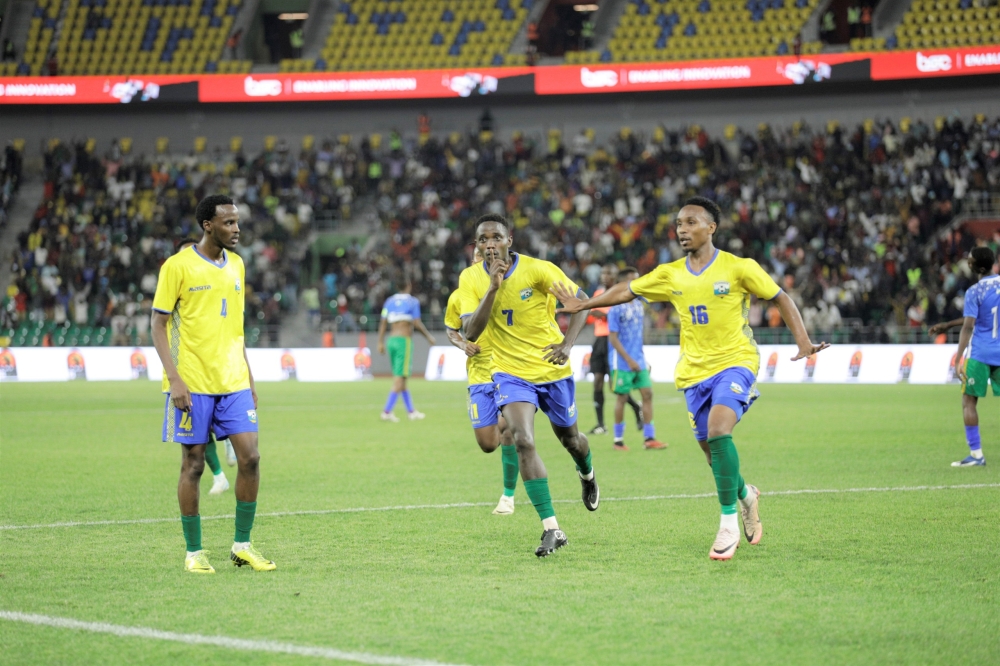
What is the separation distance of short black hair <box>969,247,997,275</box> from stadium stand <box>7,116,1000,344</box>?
18.5m

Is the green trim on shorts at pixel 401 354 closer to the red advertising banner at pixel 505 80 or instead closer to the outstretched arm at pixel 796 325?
the outstretched arm at pixel 796 325

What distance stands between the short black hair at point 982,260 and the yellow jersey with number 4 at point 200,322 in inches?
313

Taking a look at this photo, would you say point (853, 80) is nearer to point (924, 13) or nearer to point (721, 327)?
point (924, 13)

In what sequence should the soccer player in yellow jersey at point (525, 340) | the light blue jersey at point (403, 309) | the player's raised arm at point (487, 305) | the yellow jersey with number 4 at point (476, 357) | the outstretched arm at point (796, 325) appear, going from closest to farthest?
the outstretched arm at point (796, 325)
the player's raised arm at point (487, 305)
the soccer player in yellow jersey at point (525, 340)
the yellow jersey with number 4 at point (476, 357)
the light blue jersey at point (403, 309)

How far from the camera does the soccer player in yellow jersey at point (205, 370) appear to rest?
742cm

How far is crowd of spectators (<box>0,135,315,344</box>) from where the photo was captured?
36.8 meters

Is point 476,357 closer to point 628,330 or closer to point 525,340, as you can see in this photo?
point 525,340

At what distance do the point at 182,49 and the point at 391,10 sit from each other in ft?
24.3

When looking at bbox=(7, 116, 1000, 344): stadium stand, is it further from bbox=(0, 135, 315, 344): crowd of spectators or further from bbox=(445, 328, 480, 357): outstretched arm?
bbox=(445, 328, 480, 357): outstretched arm

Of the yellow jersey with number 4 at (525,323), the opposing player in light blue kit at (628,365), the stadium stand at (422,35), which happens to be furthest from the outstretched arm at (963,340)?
the stadium stand at (422,35)

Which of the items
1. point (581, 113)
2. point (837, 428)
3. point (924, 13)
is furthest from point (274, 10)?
point (837, 428)

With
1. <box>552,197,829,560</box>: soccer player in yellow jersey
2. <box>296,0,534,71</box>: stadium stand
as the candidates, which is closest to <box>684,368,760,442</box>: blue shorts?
<box>552,197,829,560</box>: soccer player in yellow jersey

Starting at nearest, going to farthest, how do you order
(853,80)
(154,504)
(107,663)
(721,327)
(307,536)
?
(107,663), (721,327), (307,536), (154,504), (853,80)

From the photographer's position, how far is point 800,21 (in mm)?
39938
